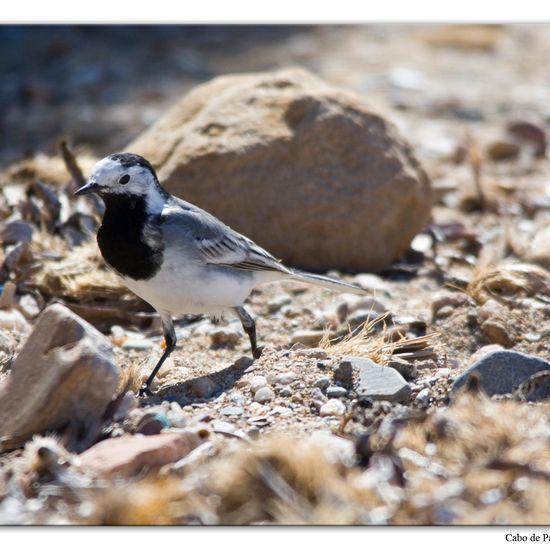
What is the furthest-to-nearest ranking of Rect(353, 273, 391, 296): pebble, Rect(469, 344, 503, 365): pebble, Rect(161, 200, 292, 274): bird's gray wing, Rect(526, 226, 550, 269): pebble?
Rect(526, 226, 550, 269): pebble, Rect(353, 273, 391, 296): pebble, Rect(469, 344, 503, 365): pebble, Rect(161, 200, 292, 274): bird's gray wing

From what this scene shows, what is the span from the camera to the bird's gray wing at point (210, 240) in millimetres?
5715

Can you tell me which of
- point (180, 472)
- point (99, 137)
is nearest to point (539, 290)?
point (180, 472)

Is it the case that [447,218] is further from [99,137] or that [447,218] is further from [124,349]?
[99,137]

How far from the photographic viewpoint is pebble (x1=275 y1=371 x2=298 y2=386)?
555cm

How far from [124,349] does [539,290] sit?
2795 millimetres

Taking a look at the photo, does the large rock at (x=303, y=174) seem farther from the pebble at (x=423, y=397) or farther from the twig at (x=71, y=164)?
the pebble at (x=423, y=397)

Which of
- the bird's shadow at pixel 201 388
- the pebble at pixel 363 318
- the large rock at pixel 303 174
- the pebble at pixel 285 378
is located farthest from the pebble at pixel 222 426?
the large rock at pixel 303 174

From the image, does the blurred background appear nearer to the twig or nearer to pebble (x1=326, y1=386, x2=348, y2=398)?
the twig

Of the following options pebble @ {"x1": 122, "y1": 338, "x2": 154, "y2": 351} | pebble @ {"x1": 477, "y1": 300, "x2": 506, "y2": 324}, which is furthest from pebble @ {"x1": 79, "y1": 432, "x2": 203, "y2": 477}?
pebble @ {"x1": 477, "y1": 300, "x2": 506, "y2": 324}

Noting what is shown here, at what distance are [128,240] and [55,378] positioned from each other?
113cm

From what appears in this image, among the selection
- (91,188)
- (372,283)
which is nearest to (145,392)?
(91,188)

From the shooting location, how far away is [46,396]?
4730 millimetres

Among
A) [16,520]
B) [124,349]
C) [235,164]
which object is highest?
[235,164]

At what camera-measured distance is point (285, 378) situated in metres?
5.57
